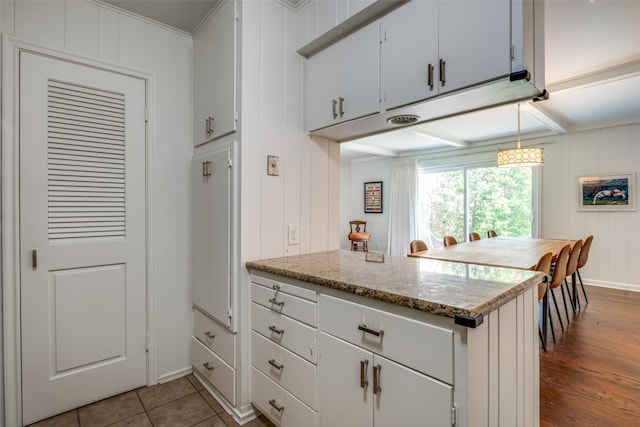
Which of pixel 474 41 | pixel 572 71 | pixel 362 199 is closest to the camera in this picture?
pixel 474 41

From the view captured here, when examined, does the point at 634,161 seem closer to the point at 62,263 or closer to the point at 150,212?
the point at 150,212

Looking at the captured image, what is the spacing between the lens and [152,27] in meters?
2.08

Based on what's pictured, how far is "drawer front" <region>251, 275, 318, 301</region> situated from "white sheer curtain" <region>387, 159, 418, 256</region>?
5.61m

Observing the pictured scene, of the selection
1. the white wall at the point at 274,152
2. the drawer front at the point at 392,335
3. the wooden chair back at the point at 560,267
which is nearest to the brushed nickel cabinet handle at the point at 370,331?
the drawer front at the point at 392,335

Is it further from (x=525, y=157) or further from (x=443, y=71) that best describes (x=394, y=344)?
(x=525, y=157)

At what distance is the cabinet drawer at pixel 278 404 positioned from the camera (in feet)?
4.60

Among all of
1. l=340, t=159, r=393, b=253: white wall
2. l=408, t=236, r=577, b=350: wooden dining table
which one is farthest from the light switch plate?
l=340, t=159, r=393, b=253: white wall

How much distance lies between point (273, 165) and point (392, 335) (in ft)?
3.86

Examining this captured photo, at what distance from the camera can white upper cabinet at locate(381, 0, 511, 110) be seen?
117 cm

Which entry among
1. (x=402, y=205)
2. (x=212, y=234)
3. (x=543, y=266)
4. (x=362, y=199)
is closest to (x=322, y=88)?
(x=212, y=234)

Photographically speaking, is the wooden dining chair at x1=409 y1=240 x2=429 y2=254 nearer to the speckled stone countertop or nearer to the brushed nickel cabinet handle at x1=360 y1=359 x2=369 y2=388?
the speckled stone countertop

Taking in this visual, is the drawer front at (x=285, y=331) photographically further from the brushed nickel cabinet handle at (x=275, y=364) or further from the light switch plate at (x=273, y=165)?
the light switch plate at (x=273, y=165)

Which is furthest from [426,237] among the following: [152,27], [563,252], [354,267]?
[152,27]

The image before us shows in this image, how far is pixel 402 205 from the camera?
275 inches
